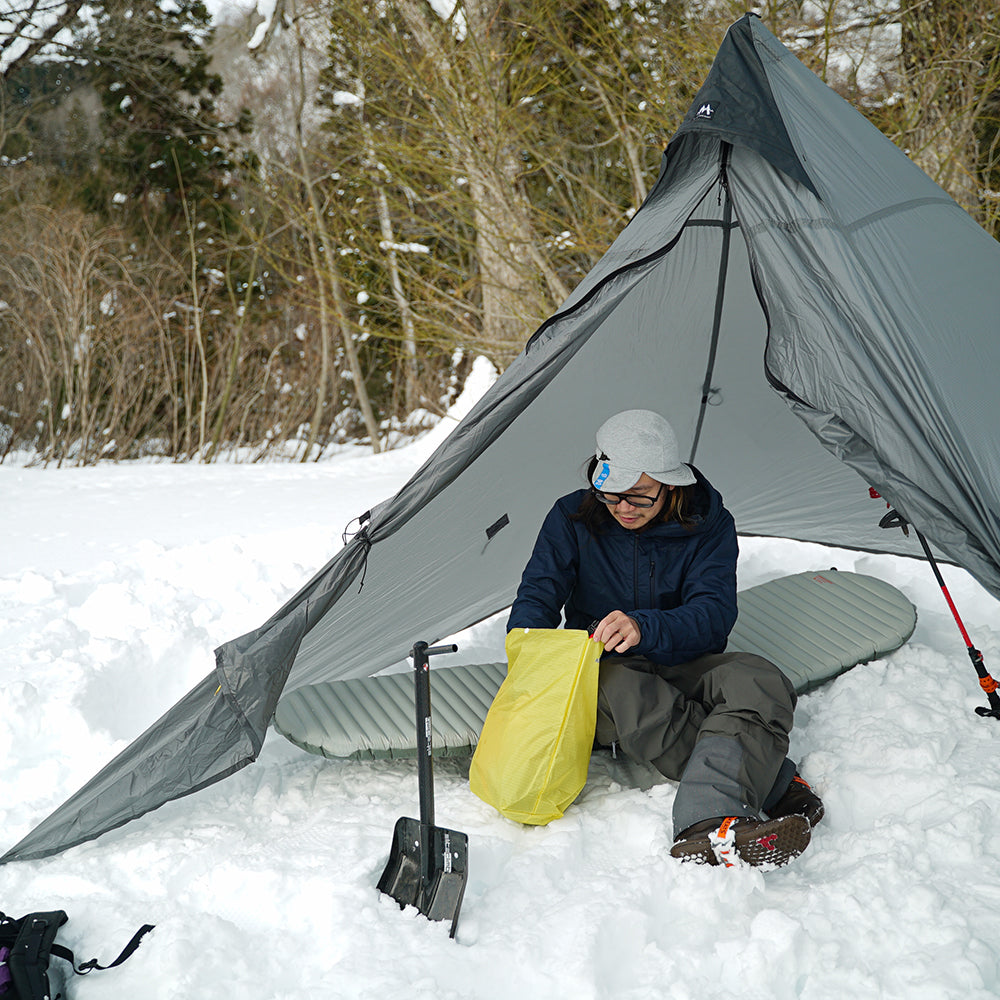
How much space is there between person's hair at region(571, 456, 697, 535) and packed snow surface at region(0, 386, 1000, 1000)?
0.66 meters

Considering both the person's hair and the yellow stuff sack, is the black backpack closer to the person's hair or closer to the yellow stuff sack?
the yellow stuff sack

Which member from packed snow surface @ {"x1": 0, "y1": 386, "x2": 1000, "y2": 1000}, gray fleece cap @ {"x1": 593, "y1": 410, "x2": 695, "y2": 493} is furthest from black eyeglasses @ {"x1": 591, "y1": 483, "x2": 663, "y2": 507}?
packed snow surface @ {"x1": 0, "y1": 386, "x2": 1000, "y2": 1000}

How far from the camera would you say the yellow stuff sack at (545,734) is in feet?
7.05

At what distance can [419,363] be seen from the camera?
1060 centimetres

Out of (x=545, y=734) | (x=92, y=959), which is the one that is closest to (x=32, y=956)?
(x=92, y=959)

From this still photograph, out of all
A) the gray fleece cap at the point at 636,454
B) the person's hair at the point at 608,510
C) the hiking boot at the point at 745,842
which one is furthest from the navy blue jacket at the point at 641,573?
the hiking boot at the point at 745,842

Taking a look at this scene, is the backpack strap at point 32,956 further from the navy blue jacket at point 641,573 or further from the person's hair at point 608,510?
the person's hair at point 608,510

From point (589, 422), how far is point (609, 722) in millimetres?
1246

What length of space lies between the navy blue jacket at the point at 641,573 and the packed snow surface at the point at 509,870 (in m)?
0.43

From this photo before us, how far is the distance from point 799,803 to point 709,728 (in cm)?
27

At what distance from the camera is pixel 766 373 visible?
8.09 ft

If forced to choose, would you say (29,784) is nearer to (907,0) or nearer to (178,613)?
(178,613)

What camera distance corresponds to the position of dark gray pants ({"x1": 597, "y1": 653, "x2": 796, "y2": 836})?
2.05m

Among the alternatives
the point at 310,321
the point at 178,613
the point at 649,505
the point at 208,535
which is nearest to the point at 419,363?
the point at 310,321
